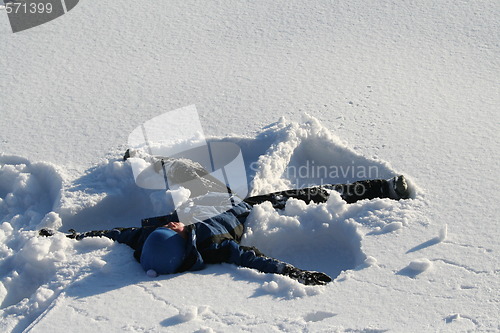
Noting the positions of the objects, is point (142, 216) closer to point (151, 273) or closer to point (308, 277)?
point (151, 273)

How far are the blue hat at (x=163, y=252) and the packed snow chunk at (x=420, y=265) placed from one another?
110cm

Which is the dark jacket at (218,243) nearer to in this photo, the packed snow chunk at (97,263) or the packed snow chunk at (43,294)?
the packed snow chunk at (97,263)

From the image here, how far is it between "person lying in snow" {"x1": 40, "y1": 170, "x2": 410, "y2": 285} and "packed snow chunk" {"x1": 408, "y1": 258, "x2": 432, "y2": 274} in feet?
1.30

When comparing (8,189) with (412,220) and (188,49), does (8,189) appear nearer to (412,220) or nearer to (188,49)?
(188,49)

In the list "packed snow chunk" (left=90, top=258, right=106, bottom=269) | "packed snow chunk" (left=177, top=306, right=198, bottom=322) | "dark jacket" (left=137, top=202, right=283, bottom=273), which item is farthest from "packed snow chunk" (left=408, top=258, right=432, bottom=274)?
"packed snow chunk" (left=90, top=258, right=106, bottom=269)

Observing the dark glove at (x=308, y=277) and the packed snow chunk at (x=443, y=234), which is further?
the packed snow chunk at (x=443, y=234)

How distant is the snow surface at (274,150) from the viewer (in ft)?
10.4

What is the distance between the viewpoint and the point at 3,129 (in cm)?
480

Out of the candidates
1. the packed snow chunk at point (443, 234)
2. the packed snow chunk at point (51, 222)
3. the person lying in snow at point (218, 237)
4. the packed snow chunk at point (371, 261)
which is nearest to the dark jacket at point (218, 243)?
the person lying in snow at point (218, 237)

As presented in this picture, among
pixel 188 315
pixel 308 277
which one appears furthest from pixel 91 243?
pixel 308 277

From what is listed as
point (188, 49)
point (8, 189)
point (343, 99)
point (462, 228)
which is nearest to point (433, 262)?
point (462, 228)

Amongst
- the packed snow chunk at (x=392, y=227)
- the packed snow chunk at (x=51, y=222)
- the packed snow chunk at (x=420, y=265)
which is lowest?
the packed snow chunk at (x=420, y=265)

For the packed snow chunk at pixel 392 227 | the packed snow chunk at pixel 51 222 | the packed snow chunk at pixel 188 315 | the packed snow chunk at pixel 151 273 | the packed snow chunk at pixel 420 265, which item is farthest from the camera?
the packed snow chunk at pixel 51 222

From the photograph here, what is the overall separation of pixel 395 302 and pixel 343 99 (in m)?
2.03
